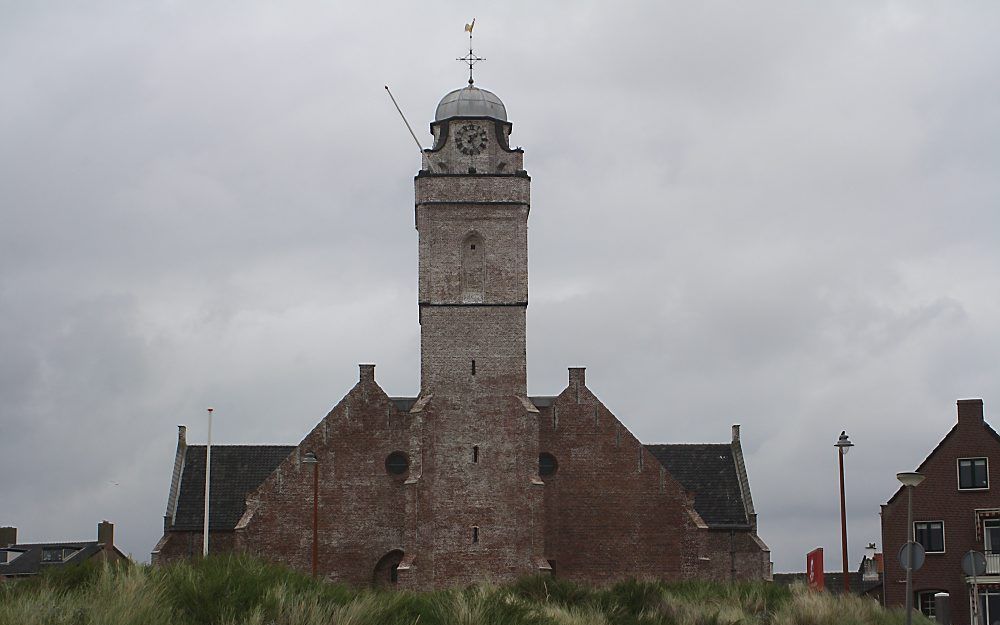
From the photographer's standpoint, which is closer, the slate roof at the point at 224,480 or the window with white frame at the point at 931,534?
the window with white frame at the point at 931,534


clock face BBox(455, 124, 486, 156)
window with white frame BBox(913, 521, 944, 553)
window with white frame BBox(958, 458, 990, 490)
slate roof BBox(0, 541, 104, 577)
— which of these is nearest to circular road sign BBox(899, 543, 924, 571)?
window with white frame BBox(913, 521, 944, 553)

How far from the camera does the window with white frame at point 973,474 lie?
49.6m

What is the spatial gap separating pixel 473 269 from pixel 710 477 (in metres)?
15.5

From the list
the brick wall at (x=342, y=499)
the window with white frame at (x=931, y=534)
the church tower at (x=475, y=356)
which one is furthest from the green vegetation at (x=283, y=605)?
the brick wall at (x=342, y=499)

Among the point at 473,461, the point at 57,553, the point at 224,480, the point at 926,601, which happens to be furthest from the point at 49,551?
the point at 926,601

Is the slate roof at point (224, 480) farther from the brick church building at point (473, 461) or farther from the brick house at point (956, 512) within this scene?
the brick house at point (956, 512)

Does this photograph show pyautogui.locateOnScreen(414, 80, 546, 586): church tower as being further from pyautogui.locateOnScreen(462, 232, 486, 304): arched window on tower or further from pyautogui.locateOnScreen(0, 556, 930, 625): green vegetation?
pyautogui.locateOnScreen(0, 556, 930, 625): green vegetation

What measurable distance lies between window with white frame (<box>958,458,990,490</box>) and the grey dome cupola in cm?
2298

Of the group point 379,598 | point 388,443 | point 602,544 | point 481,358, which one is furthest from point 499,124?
point 379,598

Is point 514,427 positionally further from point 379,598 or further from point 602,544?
point 379,598

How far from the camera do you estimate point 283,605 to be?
20969 mm

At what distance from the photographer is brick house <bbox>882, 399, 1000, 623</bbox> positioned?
4922cm

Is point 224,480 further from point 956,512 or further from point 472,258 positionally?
point 956,512

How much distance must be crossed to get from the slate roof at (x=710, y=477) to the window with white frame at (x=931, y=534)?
8749 millimetres
